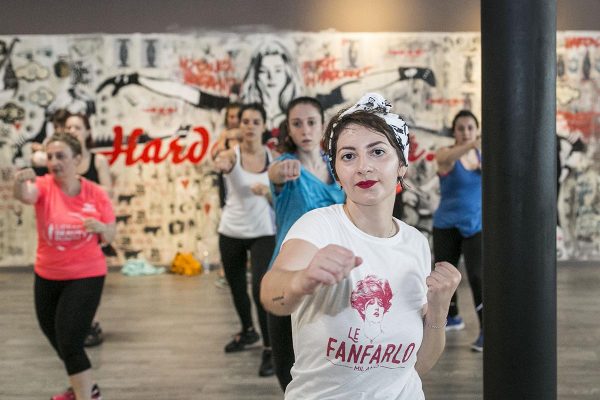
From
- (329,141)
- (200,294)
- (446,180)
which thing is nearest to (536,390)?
(329,141)

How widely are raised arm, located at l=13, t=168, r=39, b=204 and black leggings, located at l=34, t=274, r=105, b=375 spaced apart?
0.40 metres

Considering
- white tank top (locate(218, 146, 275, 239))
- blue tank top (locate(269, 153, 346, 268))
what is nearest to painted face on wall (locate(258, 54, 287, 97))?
white tank top (locate(218, 146, 275, 239))

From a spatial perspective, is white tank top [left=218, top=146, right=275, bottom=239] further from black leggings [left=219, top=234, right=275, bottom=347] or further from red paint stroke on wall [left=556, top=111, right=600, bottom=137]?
red paint stroke on wall [left=556, top=111, right=600, bottom=137]

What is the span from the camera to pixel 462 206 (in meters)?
5.18

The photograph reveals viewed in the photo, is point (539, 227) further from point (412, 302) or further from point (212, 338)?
point (212, 338)

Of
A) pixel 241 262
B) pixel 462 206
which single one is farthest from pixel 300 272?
pixel 462 206

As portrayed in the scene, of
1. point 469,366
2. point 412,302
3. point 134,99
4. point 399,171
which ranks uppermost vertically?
point 134,99

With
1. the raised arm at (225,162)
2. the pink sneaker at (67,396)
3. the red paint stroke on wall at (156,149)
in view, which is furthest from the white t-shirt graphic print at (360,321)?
the red paint stroke on wall at (156,149)

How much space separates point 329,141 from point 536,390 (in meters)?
1.35

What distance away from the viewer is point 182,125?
27.2 feet

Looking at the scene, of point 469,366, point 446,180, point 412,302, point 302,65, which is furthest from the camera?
point 302,65

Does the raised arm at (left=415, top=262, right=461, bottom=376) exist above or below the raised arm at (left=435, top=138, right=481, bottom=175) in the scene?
below

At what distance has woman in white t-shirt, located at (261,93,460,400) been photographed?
1855 mm

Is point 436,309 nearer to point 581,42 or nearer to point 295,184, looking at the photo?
point 295,184
